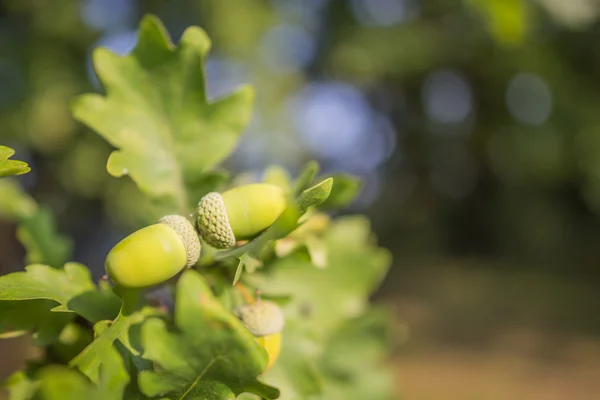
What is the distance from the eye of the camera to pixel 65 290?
0.35m

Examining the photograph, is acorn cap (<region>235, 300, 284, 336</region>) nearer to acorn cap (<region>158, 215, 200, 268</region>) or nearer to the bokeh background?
acorn cap (<region>158, 215, 200, 268</region>)

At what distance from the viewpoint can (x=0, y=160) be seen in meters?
0.30

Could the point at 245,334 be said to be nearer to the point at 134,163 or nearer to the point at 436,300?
the point at 134,163

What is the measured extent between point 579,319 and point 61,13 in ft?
16.6

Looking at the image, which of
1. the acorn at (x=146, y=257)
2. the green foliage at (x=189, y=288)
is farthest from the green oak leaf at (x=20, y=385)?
the acorn at (x=146, y=257)

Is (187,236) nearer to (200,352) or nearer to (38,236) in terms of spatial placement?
(200,352)

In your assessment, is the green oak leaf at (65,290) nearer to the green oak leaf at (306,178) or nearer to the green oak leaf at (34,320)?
the green oak leaf at (34,320)

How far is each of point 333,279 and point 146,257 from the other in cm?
27

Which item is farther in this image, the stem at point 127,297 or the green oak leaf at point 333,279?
the green oak leaf at point 333,279

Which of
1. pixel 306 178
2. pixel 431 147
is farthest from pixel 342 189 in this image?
pixel 431 147

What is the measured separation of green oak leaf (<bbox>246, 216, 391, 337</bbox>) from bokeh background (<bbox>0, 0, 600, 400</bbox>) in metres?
0.52

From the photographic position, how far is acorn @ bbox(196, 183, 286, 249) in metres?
0.35

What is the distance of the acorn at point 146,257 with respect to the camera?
1.01 feet

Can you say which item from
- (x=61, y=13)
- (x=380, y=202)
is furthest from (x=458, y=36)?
(x=61, y=13)
